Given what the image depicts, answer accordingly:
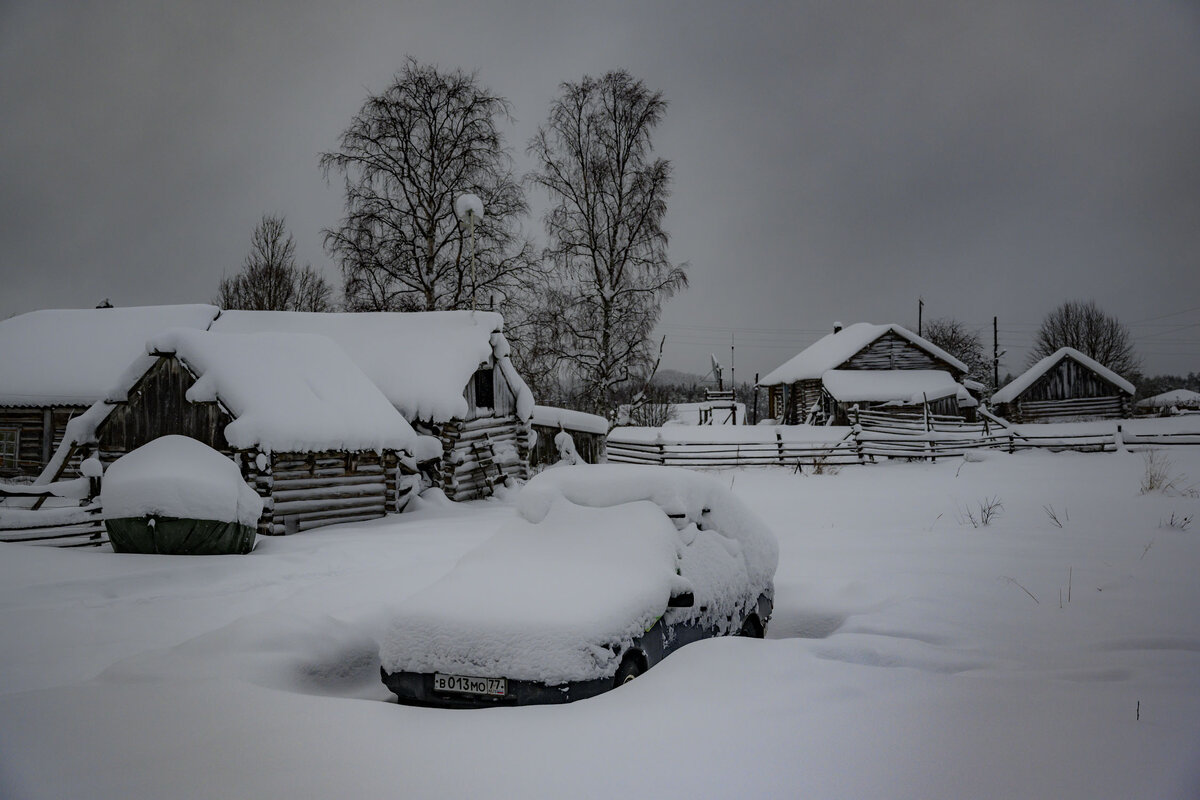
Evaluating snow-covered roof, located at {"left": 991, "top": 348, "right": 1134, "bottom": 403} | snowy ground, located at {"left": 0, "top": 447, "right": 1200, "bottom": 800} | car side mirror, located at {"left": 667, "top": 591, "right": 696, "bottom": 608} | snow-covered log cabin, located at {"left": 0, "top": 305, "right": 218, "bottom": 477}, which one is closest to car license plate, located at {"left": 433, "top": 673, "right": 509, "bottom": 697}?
snowy ground, located at {"left": 0, "top": 447, "right": 1200, "bottom": 800}

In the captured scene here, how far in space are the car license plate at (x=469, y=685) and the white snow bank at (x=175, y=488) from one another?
7569 millimetres

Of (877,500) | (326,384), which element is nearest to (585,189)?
(326,384)

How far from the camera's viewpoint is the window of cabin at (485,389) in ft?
62.3

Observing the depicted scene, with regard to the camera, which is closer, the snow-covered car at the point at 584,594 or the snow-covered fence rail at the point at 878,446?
the snow-covered car at the point at 584,594

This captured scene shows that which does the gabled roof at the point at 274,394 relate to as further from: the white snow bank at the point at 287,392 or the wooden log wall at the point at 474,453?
the wooden log wall at the point at 474,453

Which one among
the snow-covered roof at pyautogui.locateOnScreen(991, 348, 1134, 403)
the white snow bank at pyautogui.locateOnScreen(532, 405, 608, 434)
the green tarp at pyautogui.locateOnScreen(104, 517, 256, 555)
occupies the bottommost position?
the green tarp at pyautogui.locateOnScreen(104, 517, 256, 555)

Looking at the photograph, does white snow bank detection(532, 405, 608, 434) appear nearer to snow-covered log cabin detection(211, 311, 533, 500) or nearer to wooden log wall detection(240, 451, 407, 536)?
snow-covered log cabin detection(211, 311, 533, 500)

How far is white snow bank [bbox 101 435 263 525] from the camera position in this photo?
9789mm

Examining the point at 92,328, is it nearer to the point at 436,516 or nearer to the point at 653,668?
the point at 436,516

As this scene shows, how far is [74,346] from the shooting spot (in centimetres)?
2184

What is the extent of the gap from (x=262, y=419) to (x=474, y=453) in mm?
6808

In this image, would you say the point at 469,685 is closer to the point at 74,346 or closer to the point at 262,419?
the point at 262,419

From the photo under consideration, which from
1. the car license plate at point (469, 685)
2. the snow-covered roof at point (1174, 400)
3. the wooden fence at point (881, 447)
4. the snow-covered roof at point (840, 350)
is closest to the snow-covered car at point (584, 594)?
the car license plate at point (469, 685)

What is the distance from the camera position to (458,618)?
4301mm
